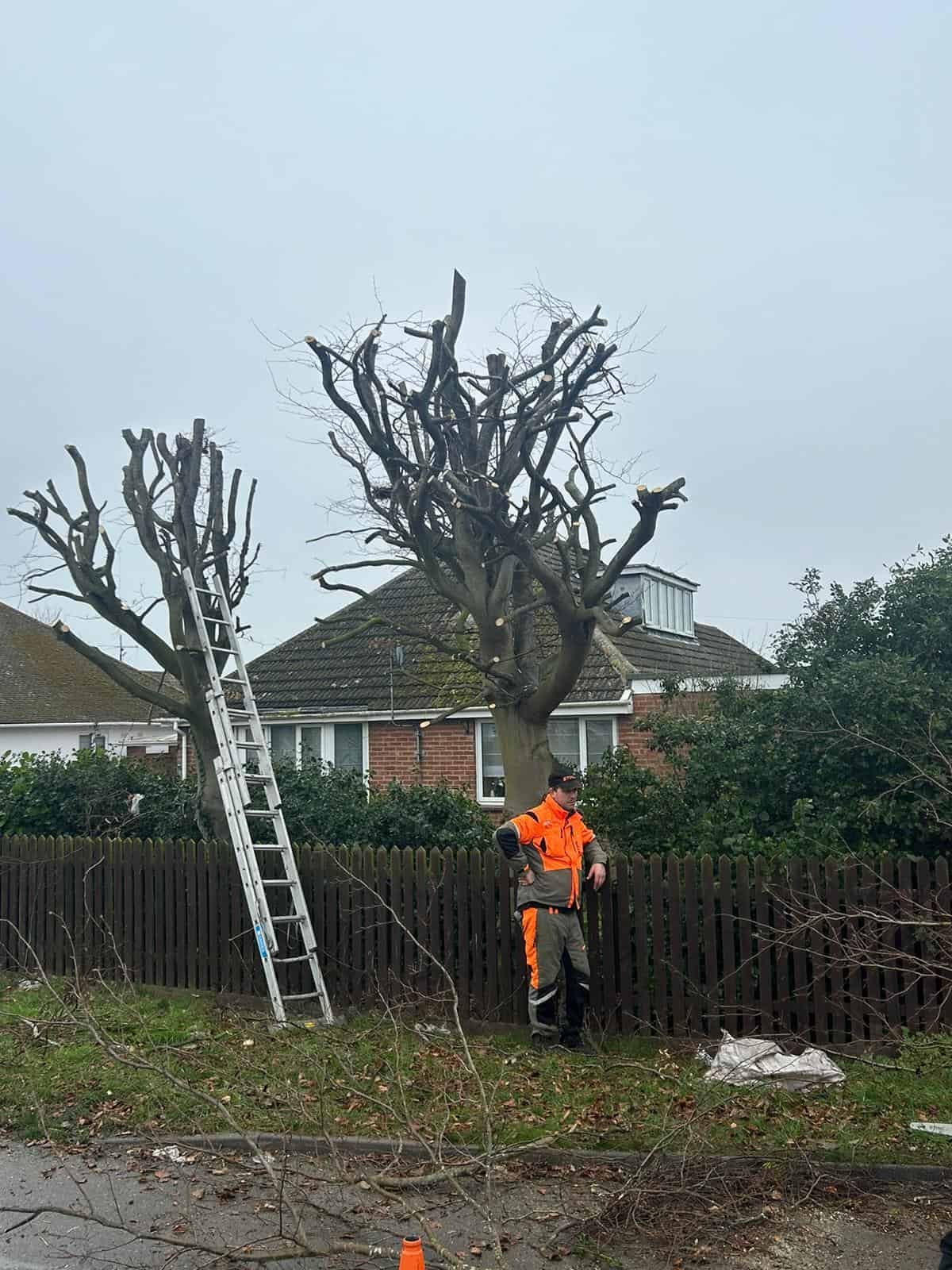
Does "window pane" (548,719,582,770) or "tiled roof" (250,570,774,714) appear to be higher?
"tiled roof" (250,570,774,714)

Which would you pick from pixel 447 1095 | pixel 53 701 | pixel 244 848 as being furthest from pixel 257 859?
pixel 53 701

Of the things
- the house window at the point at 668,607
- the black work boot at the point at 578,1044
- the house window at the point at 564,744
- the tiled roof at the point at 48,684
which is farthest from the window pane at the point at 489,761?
the tiled roof at the point at 48,684

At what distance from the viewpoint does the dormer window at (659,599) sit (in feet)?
68.0

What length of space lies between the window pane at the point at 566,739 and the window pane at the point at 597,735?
7.3 inches

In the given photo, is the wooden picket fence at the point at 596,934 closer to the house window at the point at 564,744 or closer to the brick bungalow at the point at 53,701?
the house window at the point at 564,744

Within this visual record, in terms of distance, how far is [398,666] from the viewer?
20156mm

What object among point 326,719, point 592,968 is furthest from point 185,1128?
point 326,719

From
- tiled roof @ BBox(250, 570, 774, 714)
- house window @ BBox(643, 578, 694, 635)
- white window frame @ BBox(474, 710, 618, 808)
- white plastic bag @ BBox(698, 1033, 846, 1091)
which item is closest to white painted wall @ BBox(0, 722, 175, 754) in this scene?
tiled roof @ BBox(250, 570, 774, 714)

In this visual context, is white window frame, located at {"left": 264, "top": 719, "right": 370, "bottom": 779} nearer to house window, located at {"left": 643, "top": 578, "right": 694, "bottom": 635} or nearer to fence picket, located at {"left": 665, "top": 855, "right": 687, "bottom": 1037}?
house window, located at {"left": 643, "top": 578, "right": 694, "bottom": 635}

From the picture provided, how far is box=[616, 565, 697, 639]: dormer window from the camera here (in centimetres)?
2073

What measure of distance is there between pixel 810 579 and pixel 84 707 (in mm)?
29514

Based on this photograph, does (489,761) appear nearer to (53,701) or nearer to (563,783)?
(563,783)

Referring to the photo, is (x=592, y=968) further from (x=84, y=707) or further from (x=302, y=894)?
(x=84, y=707)

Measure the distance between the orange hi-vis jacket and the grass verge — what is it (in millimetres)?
1058
